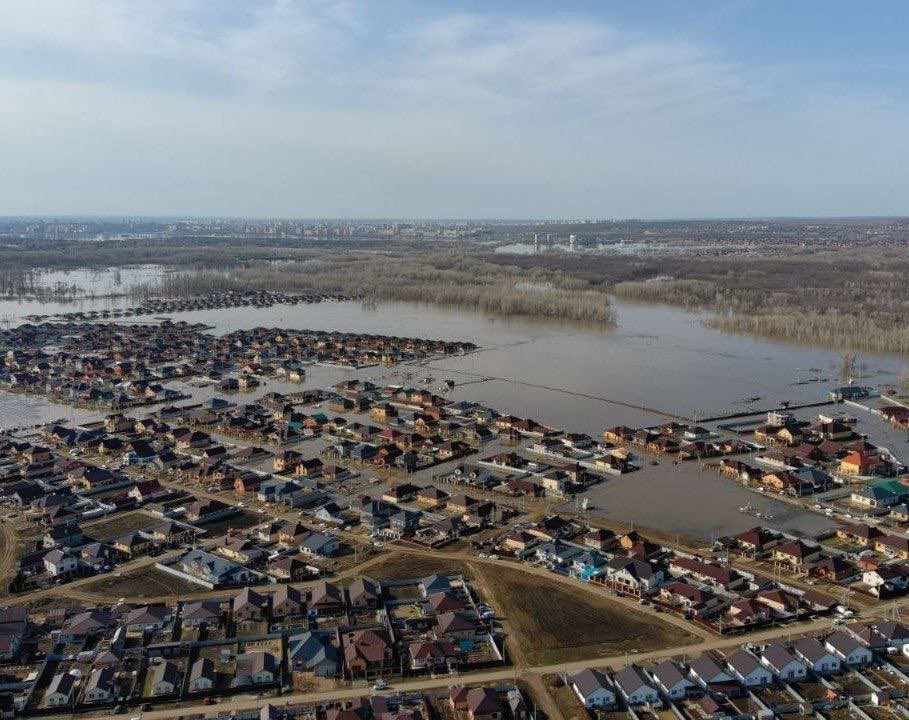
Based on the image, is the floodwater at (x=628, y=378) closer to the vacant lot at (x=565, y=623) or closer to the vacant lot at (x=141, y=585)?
the vacant lot at (x=565, y=623)

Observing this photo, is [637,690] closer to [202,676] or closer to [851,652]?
[851,652]

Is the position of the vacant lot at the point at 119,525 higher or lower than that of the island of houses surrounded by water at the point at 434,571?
lower

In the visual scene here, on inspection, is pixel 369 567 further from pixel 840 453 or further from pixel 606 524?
pixel 840 453

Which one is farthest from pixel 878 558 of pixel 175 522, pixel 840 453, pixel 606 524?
pixel 175 522

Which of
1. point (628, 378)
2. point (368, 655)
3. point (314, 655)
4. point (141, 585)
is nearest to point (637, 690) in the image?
point (368, 655)

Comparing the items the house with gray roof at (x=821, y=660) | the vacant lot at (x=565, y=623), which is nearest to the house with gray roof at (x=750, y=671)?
the house with gray roof at (x=821, y=660)

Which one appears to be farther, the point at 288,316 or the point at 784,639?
the point at 288,316
